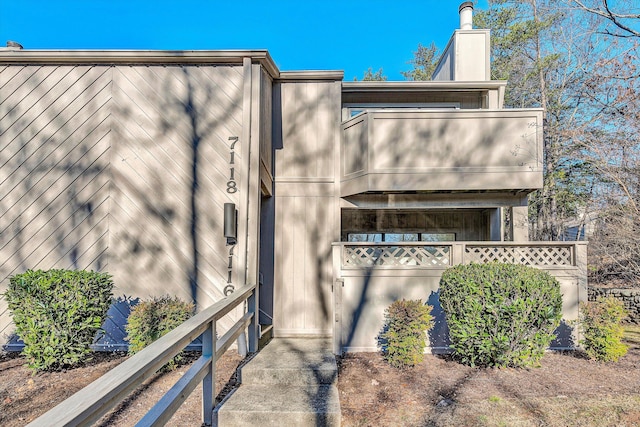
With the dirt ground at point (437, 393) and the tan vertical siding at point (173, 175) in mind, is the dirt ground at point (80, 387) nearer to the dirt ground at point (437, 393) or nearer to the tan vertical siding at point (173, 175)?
the dirt ground at point (437, 393)

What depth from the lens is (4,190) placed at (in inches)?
194

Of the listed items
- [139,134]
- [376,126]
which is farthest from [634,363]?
[139,134]

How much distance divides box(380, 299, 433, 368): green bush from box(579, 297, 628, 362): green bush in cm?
224

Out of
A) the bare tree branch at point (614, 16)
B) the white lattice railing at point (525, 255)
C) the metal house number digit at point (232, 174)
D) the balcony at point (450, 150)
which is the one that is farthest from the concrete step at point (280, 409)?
the bare tree branch at point (614, 16)

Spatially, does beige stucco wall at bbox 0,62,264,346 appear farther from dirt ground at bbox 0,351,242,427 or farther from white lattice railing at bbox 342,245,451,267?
white lattice railing at bbox 342,245,451,267

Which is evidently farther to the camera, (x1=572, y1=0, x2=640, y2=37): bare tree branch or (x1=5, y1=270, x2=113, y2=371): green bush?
(x1=572, y1=0, x2=640, y2=37): bare tree branch

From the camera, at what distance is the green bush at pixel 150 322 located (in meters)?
3.90

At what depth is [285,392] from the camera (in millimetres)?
3416

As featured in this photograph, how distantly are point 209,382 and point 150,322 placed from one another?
4.55ft

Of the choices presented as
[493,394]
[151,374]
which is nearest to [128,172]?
[151,374]

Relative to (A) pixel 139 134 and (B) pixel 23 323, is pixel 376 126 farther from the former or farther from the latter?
(B) pixel 23 323

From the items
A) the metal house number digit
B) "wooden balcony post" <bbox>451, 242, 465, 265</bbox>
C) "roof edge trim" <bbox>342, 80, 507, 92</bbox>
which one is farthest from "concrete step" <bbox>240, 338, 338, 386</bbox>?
"roof edge trim" <bbox>342, 80, 507, 92</bbox>

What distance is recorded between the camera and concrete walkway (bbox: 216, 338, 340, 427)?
9.71ft

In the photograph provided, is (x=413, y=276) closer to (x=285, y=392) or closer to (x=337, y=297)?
(x=337, y=297)
